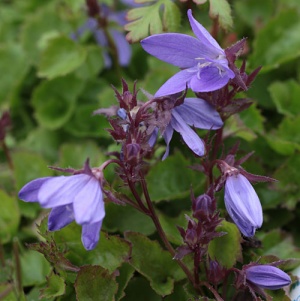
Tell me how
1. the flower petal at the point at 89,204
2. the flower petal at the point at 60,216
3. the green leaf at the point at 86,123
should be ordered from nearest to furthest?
the flower petal at the point at 89,204 → the flower petal at the point at 60,216 → the green leaf at the point at 86,123

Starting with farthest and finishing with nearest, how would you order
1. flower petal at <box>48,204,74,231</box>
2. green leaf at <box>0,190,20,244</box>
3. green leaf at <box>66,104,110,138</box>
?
green leaf at <box>66,104,110,138</box>
green leaf at <box>0,190,20,244</box>
flower petal at <box>48,204,74,231</box>

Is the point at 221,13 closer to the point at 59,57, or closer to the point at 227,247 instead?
the point at 227,247

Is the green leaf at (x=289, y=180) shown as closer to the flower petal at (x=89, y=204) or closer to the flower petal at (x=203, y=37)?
the flower petal at (x=203, y=37)

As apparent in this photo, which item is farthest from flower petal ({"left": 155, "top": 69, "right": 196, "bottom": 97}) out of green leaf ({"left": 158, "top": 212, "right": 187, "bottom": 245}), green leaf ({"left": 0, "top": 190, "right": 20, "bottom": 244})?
green leaf ({"left": 0, "top": 190, "right": 20, "bottom": 244})

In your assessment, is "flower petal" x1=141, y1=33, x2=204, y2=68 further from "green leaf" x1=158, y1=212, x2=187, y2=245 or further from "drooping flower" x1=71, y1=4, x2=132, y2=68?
"drooping flower" x1=71, y1=4, x2=132, y2=68

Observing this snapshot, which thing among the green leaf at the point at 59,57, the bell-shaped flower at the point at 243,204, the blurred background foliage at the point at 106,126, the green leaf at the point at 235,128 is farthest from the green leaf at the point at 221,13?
the green leaf at the point at 59,57

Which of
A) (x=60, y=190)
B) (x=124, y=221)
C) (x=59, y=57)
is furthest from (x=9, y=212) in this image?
(x=60, y=190)

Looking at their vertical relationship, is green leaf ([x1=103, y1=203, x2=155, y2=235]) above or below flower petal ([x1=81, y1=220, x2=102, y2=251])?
below
